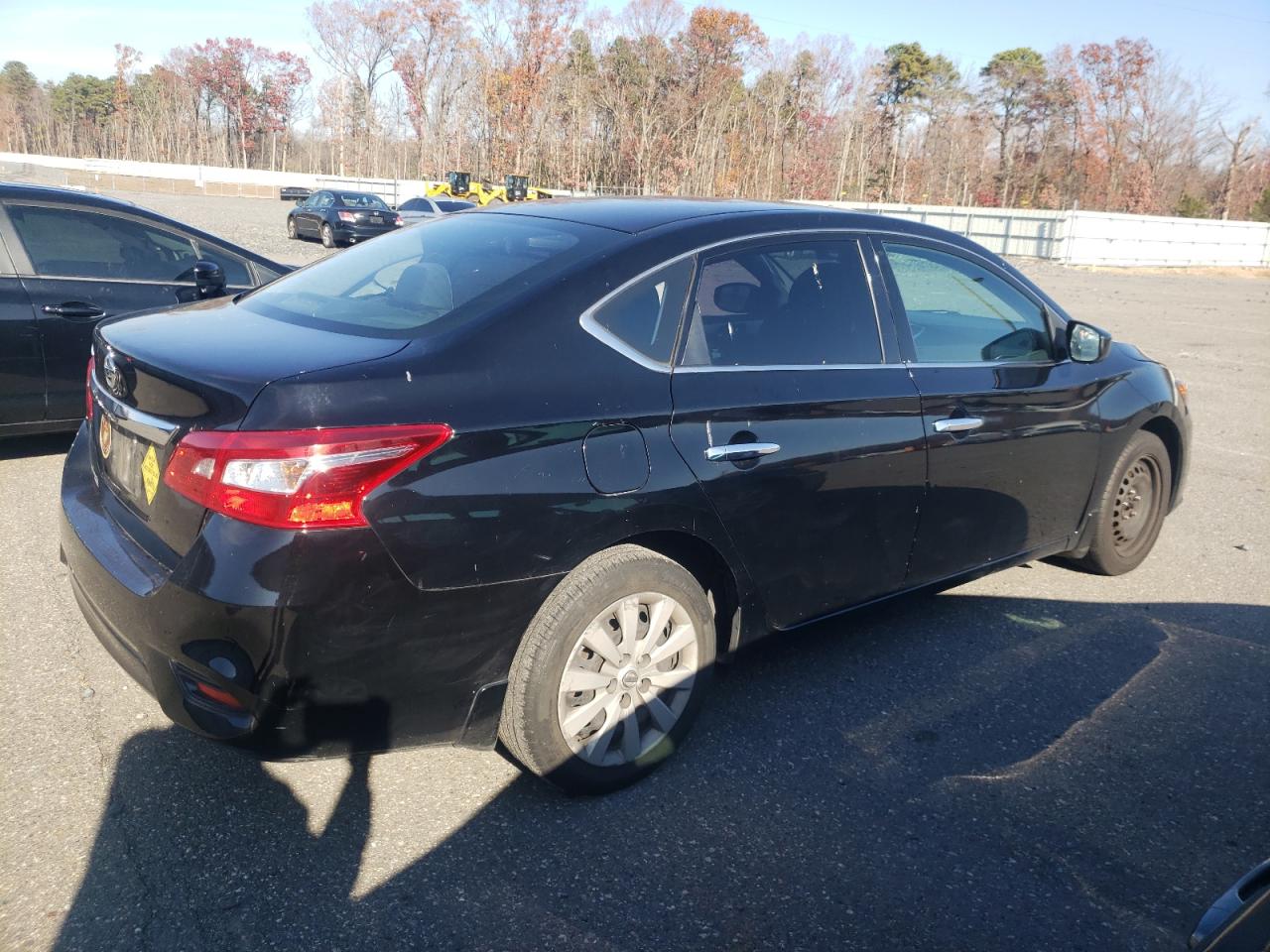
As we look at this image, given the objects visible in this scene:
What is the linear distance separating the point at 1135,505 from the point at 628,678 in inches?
126

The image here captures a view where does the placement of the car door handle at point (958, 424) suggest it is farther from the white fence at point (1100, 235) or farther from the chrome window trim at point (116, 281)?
the white fence at point (1100, 235)

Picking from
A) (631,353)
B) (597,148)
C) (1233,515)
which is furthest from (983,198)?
(631,353)

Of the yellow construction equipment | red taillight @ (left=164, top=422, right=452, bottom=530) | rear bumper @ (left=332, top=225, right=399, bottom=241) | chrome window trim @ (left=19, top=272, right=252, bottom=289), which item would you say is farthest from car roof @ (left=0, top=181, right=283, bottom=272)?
the yellow construction equipment

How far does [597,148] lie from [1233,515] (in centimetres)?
5326

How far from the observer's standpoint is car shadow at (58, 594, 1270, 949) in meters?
2.59

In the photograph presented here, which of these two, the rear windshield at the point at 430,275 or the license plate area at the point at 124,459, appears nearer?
the license plate area at the point at 124,459

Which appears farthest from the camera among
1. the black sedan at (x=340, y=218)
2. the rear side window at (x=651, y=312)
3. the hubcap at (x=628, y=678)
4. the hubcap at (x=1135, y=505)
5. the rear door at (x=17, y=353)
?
the black sedan at (x=340, y=218)

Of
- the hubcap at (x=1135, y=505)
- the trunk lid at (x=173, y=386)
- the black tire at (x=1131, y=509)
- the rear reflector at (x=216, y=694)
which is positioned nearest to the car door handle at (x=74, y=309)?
the trunk lid at (x=173, y=386)

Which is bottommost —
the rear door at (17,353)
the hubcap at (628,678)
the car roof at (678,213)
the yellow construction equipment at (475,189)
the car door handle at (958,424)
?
the hubcap at (628,678)

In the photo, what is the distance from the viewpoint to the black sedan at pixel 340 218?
1091 inches

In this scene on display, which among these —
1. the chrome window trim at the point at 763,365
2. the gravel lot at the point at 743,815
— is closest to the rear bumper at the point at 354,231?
the gravel lot at the point at 743,815

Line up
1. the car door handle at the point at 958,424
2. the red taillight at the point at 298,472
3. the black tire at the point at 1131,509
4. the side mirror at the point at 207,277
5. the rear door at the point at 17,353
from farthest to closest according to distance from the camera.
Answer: the rear door at the point at 17,353, the black tire at the point at 1131,509, the side mirror at the point at 207,277, the car door handle at the point at 958,424, the red taillight at the point at 298,472

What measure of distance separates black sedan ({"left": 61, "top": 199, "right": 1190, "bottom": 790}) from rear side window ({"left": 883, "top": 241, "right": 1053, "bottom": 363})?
0.9 inches

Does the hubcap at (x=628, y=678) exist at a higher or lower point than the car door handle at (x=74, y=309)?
lower
